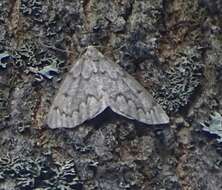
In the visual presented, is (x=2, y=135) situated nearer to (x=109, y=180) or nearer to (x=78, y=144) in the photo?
(x=78, y=144)

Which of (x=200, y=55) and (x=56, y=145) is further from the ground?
(x=200, y=55)

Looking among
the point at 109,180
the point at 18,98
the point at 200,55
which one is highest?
the point at 200,55

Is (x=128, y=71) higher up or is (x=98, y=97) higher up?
(x=128, y=71)

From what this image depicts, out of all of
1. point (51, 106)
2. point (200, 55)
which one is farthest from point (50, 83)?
point (200, 55)
